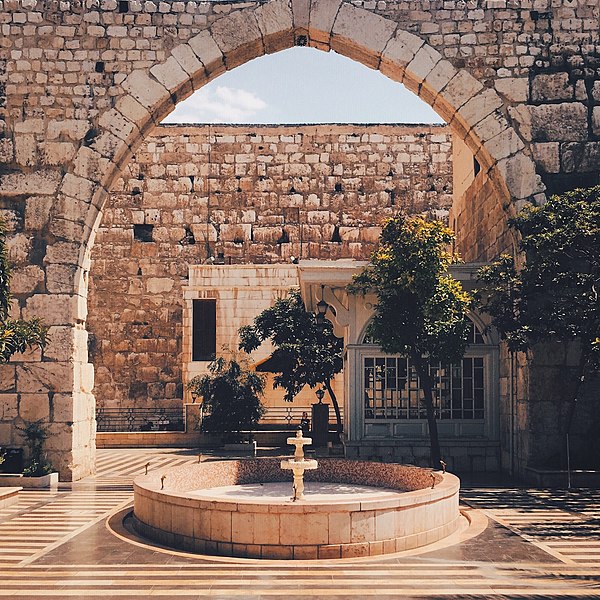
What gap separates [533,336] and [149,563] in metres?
6.42

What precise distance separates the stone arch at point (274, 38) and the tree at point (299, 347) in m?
6.35

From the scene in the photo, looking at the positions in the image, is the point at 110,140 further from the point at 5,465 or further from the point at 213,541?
the point at 213,541

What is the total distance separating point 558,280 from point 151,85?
6.73m

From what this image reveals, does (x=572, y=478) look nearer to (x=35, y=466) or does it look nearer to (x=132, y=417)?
(x=35, y=466)

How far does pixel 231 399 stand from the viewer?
18625 mm

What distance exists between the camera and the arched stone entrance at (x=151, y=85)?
1225cm

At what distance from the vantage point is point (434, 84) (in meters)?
12.5

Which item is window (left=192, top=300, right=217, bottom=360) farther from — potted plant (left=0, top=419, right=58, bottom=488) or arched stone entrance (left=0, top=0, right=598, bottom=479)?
potted plant (left=0, top=419, right=58, bottom=488)

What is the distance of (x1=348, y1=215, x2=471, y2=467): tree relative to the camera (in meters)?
11.5

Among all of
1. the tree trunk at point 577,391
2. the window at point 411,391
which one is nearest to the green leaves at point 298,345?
the window at point 411,391

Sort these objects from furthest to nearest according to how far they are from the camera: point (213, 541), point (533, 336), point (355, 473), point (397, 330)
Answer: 1. point (397, 330)
2. point (533, 336)
3. point (355, 473)
4. point (213, 541)

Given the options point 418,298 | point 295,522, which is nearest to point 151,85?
point 418,298

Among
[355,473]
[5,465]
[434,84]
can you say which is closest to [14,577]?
[355,473]

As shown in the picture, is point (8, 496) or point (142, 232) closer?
point (8, 496)
